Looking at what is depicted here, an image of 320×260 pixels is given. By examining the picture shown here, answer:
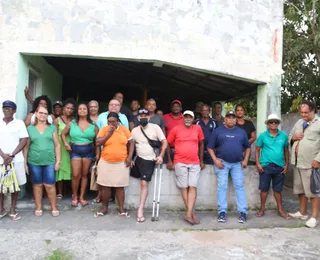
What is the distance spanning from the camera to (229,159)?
5.07 metres

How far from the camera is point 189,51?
5.55 metres

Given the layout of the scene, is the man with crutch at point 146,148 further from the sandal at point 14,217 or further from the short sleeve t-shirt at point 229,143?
the sandal at point 14,217

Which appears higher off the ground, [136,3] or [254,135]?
[136,3]

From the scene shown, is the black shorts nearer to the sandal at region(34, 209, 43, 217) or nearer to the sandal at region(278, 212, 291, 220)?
the sandal at region(34, 209, 43, 217)

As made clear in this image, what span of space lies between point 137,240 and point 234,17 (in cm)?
418

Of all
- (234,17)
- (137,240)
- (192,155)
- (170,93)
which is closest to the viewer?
(137,240)

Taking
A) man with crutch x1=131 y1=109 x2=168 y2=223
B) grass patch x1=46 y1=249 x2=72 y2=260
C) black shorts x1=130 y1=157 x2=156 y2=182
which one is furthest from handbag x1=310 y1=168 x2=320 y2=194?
grass patch x1=46 y1=249 x2=72 y2=260

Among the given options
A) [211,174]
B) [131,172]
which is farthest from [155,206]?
[211,174]

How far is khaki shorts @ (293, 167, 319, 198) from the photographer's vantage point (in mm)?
4922

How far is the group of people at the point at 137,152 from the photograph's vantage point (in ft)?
15.8

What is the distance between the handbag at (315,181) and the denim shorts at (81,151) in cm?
345

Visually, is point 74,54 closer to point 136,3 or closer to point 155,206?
point 136,3

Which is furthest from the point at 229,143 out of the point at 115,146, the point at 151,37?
the point at 151,37

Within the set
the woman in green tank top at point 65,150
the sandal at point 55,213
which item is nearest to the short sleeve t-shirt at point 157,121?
the woman in green tank top at point 65,150
